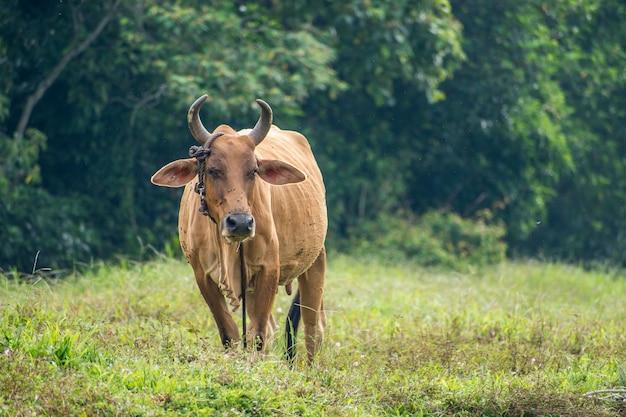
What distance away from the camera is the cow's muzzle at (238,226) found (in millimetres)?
5031

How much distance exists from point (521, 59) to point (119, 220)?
6743mm

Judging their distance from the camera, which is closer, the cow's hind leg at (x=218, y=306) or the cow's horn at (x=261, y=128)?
the cow's horn at (x=261, y=128)

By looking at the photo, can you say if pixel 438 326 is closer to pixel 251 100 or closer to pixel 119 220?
pixel 251 100

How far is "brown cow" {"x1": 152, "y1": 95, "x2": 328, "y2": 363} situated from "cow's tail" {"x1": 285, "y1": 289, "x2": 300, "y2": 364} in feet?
0.08

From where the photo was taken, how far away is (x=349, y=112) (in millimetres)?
14336

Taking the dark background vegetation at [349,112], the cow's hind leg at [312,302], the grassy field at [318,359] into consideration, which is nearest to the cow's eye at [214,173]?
the grassy field at [318,359]

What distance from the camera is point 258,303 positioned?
5.64 metres

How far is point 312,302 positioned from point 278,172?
4.46 feet

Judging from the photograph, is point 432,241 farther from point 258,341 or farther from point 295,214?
point 258,341

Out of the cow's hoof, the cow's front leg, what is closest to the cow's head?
the cow's front leg

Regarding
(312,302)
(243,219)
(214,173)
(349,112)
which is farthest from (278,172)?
(349,112)

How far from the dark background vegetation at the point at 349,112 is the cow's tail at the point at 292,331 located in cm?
327

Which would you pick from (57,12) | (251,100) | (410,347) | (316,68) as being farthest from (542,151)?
(410,347)

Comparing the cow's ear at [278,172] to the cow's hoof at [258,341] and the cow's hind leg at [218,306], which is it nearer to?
the cow's hind leg at [218,306]
